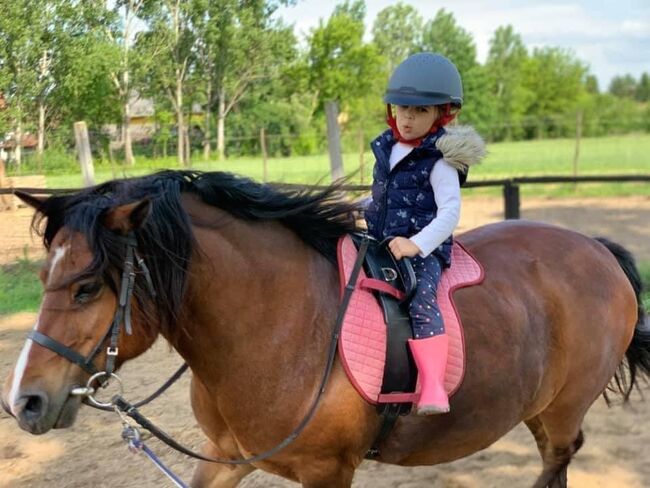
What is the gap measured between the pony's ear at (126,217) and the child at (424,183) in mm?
953

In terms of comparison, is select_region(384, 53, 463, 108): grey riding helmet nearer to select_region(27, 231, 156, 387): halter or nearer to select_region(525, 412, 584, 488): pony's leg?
select_region(27, 231, 156, 387): halter

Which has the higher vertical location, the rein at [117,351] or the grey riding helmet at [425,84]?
the grey riding helmet at [425,84]

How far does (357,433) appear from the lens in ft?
7.77

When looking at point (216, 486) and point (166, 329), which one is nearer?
point (166, 329)

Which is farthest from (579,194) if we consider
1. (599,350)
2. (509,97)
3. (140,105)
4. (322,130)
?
(509,97)

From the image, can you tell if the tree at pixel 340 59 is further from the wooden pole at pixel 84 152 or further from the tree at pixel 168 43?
the wooden pole at pixel 84 152

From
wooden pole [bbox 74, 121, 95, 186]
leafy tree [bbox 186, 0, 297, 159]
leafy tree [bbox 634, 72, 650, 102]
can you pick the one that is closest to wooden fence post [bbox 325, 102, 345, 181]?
leafy tree [bbox 186, 0, 297, 159]

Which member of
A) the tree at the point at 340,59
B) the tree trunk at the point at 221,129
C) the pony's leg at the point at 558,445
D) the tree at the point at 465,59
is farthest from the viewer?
the tree at the point at 465,59

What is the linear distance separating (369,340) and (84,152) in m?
7.24

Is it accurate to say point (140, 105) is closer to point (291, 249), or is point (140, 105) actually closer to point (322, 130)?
point (291, 249)

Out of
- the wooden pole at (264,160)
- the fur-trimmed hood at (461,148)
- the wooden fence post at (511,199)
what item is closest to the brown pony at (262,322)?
the fur-trimmed hood at (461,148)

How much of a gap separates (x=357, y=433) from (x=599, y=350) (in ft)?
4.84

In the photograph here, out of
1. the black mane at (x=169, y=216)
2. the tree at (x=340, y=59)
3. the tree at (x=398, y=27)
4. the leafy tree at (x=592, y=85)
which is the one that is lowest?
the black mane at (x=169, y=216)

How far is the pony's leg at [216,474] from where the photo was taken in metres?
2.66
